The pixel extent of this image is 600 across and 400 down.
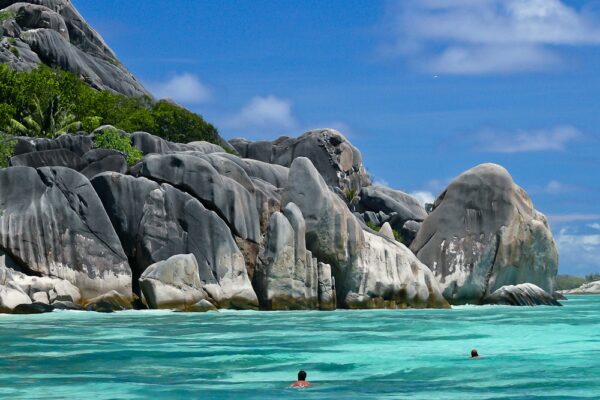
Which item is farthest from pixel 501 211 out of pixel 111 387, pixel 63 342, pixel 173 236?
pixel 111 387

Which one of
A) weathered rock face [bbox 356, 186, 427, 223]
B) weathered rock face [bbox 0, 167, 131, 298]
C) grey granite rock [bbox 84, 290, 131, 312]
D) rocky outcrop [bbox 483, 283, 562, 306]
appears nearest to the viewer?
grey granite rock [bbox 84, 290, 131, 312]

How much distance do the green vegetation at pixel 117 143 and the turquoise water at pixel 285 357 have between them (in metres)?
17.7

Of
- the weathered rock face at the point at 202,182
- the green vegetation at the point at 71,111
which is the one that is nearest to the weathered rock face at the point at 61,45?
the green vegetation at the point at 71,111

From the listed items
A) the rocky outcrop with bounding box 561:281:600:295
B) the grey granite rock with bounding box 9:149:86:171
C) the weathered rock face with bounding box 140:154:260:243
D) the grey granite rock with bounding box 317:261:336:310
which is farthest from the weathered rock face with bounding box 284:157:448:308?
the rocky outcrop with bounding box 561:281:600:295

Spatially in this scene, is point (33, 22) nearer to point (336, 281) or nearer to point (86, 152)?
point (86, 152)

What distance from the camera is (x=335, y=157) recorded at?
91.1 m

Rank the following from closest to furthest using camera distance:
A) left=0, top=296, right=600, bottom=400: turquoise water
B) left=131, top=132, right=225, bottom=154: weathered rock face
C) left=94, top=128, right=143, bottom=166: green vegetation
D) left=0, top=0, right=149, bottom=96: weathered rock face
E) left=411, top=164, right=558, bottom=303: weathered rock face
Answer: left=0, top=296, right=600, bottom=400: turquoise water → left=94, top=128, right=143, bottom=166: green vegetation → left=411, top=164, right=558, bottom=303: weathered rock face → left=131, top=132, right=225, bottom=154: weathered rock face → left=0, top=0, right=149, bottom=96: weathered rock face

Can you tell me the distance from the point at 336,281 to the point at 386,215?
32.6m

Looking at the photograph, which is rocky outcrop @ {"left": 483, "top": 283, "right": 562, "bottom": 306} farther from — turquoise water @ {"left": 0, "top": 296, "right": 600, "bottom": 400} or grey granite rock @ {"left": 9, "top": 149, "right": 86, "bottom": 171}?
grey granite rock @ {"left": 9, "top": 149, "right": 86, "bottom": 171}

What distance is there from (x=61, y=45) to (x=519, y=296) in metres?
59.1

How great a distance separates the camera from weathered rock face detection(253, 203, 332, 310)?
4475cm

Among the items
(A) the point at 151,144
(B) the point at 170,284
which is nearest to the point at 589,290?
(A) the point at 151,144

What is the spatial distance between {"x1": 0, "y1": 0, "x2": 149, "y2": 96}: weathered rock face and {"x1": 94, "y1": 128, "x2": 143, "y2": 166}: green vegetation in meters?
33.9

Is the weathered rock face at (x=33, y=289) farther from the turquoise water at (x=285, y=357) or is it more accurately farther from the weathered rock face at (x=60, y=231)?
the turquoise water at (x=285, y=357)
